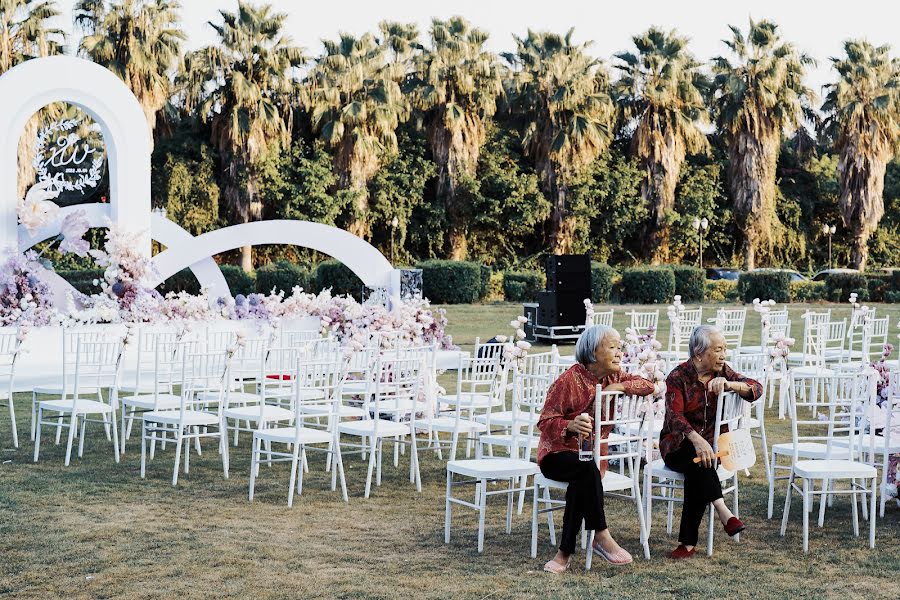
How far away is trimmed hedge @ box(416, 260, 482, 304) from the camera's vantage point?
90.2ft

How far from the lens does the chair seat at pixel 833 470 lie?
5695 millimetres

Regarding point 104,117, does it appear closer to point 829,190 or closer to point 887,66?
point 887,66

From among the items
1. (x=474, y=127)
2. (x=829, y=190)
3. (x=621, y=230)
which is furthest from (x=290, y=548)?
(x=829, y=190)

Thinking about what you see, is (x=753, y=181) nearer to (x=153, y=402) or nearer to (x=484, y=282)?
(x=484, y=282)

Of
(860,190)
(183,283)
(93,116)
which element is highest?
(860,190)

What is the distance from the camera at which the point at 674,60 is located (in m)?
32.0

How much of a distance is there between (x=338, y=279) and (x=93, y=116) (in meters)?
12.8

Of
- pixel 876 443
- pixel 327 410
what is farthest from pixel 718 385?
pixel 327 410

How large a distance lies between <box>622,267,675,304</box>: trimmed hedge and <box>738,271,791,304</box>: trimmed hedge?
69.3 inches

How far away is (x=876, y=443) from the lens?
6531 millimetres

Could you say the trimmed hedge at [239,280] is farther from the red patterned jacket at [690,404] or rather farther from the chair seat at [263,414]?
the red patterned jacket at [690,404]

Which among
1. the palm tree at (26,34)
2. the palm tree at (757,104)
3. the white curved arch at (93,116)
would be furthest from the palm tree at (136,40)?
the palm tree at (757,104)

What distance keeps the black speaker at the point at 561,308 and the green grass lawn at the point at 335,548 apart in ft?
35.0

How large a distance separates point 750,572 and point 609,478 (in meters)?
0.79
